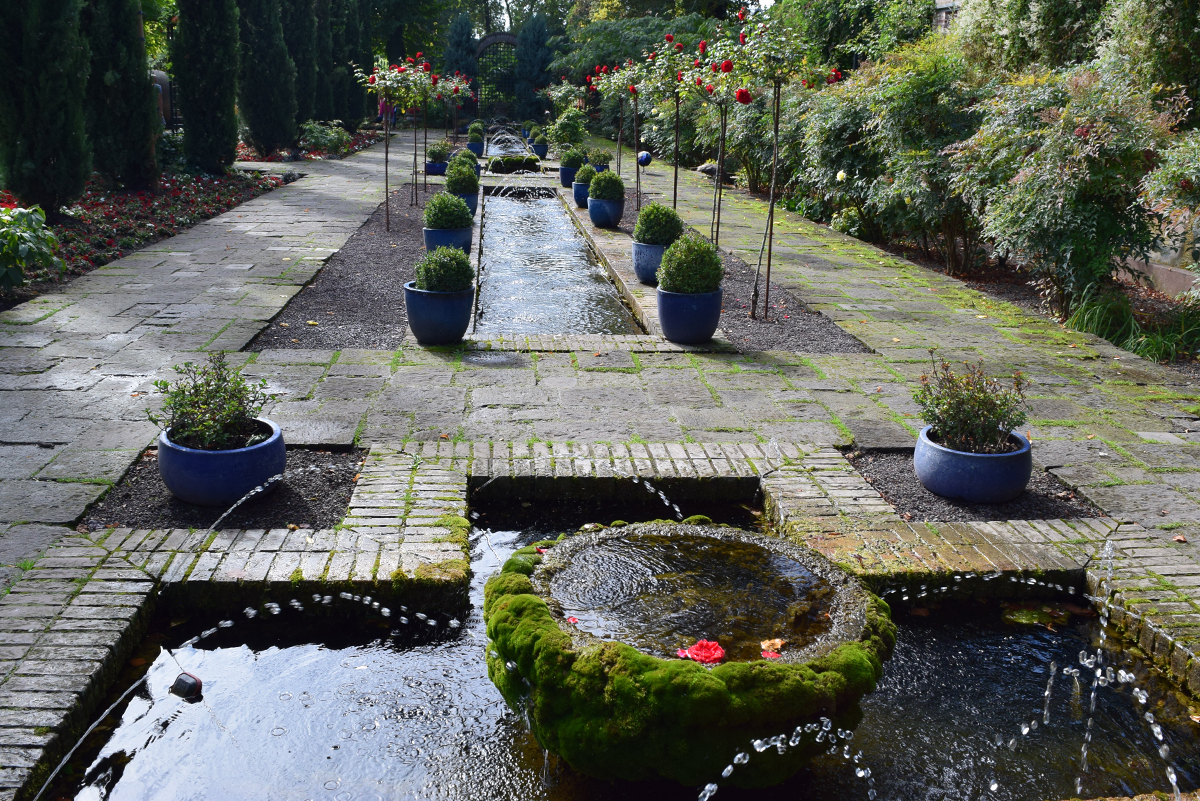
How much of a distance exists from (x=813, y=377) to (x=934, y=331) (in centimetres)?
184

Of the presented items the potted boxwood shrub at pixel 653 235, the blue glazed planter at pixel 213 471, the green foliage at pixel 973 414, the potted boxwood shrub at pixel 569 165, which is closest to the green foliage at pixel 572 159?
the potted boxwood shrub at pixel 569 165

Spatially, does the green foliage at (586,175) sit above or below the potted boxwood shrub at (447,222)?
above

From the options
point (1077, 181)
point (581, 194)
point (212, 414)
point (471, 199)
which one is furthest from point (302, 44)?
→ point (212, 414)

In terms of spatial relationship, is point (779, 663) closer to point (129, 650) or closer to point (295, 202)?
point (129, 650)

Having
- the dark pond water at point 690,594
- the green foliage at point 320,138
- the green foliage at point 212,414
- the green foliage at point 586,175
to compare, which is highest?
the green foliage at point 320,138

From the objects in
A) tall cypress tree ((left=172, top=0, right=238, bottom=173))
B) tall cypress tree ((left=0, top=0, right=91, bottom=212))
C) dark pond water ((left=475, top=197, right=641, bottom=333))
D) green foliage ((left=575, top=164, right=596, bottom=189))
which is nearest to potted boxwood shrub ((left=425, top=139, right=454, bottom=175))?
tall cypress tree ((left=172, top=0, right=238, bottom=173))

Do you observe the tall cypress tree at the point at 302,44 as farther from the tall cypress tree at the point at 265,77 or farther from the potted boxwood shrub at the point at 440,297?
the potted boxwood shrub at the point at 440,297

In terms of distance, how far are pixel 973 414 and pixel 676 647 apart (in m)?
2.43

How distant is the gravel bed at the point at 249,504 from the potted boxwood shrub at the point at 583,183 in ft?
31.9

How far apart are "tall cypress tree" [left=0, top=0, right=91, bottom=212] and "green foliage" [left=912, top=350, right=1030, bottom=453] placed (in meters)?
9.52

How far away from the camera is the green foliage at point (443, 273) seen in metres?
6.08

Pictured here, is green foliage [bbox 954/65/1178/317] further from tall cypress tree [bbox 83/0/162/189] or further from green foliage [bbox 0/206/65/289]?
tall cypress tree [bbox 83/0/162/189]

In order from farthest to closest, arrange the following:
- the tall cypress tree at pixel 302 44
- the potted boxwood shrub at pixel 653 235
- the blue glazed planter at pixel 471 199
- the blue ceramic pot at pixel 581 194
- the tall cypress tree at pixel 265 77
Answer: the tall cypress tree at pixel 302 44 < the tall cypress tree at pixel 265 77 < the blue ceramic pot at pixel 581 194 < the blue glazed planter at pixel 471 199 < the potted boxwood shrub at pixel 653 235

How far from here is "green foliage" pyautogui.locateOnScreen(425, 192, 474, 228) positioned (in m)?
8.83
